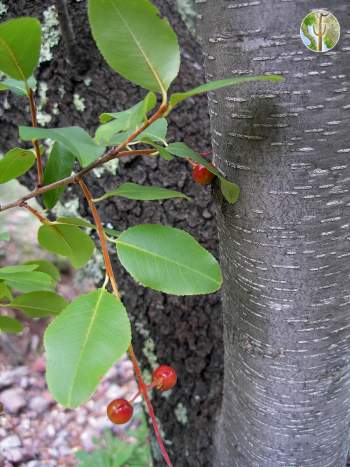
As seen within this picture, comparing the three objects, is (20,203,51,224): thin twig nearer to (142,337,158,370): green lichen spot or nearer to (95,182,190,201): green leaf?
(95,182,190,201): green leaf

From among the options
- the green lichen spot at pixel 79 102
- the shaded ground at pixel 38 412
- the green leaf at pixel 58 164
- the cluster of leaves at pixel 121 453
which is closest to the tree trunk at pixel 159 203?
the green lichen spot at pixel 79 102

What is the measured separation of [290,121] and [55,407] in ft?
7.11

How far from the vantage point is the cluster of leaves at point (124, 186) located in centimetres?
40

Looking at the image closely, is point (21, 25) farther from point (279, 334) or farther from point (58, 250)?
point (279, 334)

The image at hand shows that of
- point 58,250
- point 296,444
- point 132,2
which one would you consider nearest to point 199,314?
point 296,444

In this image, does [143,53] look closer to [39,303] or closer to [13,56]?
[13,56]

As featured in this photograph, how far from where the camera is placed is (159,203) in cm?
102

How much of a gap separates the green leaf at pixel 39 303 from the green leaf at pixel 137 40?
0.40 meters

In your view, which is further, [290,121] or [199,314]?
[199,314]

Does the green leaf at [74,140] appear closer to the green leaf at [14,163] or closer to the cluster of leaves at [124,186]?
the cluster of leaves at [124,186]

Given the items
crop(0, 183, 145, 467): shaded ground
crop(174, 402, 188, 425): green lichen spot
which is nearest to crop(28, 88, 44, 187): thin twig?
crop(174, 402, 188, 425): green lichen spot

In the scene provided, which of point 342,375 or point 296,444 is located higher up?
point 342,375

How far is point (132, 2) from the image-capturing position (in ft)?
1.27

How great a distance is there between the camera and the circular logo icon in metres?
0.43
